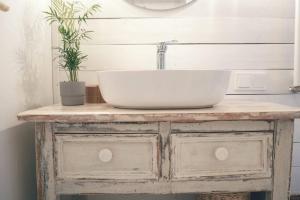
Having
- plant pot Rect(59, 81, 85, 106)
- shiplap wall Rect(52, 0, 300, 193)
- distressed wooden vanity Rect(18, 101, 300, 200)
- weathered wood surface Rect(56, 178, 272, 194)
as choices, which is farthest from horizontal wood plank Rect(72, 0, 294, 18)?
weathered wood surface Rect(56, 178, 272, 194)

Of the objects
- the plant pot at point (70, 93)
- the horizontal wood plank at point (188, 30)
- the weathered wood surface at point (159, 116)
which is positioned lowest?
the weathered wood surface at point (159, 116)

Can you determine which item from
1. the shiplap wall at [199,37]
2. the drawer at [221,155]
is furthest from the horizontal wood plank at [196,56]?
the drawer at [221,155]

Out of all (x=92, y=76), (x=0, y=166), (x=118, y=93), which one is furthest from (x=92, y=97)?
(x=0, y=166)

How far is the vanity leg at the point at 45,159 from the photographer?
0.76 m

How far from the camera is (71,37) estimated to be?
97cm

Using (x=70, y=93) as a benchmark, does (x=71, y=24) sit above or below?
above

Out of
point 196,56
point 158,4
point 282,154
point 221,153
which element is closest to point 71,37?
point 158,4

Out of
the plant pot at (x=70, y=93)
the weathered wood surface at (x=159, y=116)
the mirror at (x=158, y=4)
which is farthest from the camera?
the mirror at (x=158, y=4)

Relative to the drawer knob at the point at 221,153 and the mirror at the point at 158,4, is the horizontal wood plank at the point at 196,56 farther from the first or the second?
the drawer knob at the point at 221,153

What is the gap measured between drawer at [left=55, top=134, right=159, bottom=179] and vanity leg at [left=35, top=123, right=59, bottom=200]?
18mm

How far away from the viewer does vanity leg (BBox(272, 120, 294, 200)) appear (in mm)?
763

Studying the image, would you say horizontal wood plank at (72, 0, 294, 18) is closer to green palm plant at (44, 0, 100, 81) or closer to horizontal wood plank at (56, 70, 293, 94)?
green palm plant at (44, 0, 100, 81)

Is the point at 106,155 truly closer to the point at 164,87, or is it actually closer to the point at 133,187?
the point at 133,187

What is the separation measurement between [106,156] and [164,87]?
0.78ft
